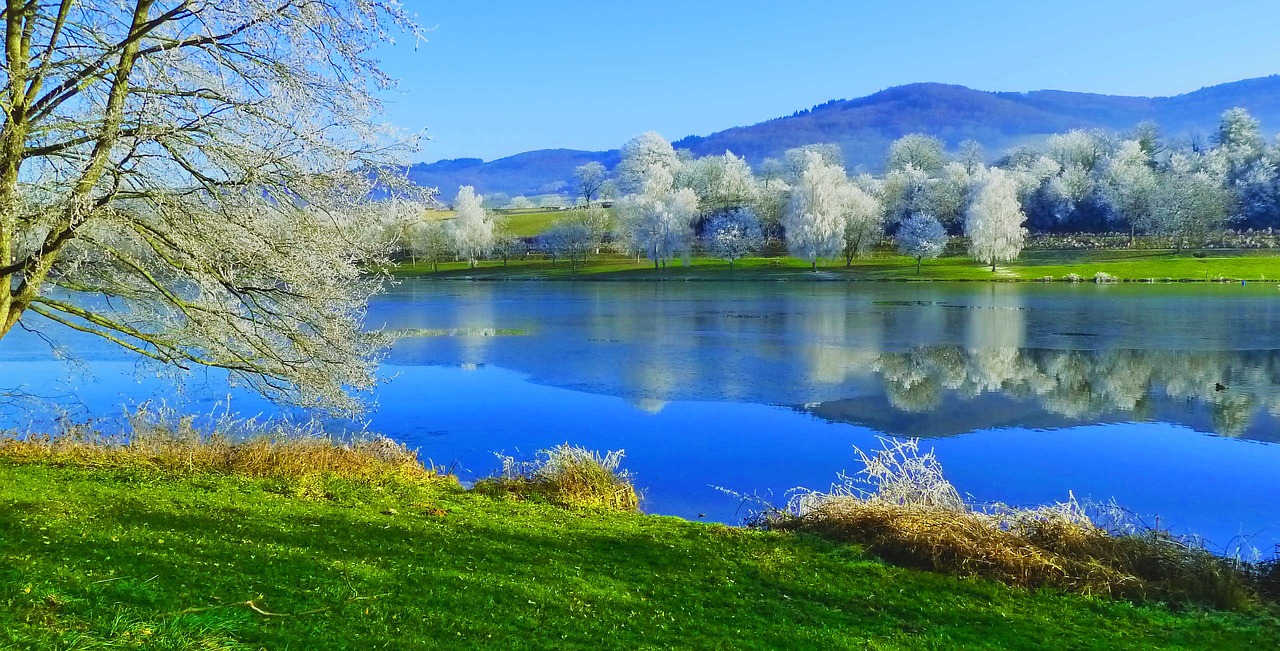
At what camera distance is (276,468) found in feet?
39.6

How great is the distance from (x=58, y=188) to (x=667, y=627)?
7.05 meters

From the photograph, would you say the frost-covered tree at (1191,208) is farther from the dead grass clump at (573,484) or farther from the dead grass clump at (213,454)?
the dead grass clump at (213,454)

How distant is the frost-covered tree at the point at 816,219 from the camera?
3093 inches

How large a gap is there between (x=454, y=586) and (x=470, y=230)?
97046 mm

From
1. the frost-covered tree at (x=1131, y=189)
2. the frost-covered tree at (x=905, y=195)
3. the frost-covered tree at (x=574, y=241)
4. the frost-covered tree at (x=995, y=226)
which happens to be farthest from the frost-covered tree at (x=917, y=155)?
the frost-covered tree at (x=574, y=241)

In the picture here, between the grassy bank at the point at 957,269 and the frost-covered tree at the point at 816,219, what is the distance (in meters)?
2.21

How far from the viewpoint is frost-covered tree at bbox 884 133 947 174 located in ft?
380

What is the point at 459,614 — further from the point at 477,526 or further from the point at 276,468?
the point at 276,468

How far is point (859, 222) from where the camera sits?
83.3 metres

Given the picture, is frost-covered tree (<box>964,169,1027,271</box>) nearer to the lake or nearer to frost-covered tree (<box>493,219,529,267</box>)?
the lake

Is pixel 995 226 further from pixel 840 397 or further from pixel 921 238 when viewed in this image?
pixel 840 397

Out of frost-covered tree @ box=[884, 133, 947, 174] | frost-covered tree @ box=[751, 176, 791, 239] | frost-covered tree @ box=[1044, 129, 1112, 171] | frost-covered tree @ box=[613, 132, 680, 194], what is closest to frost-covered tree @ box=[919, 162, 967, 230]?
frost-covered tree @ box=[751, 176, 791, 239]

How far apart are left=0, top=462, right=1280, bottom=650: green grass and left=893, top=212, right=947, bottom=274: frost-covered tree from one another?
71.2 m

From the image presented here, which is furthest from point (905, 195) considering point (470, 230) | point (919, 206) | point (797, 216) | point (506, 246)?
point (470, 230)
